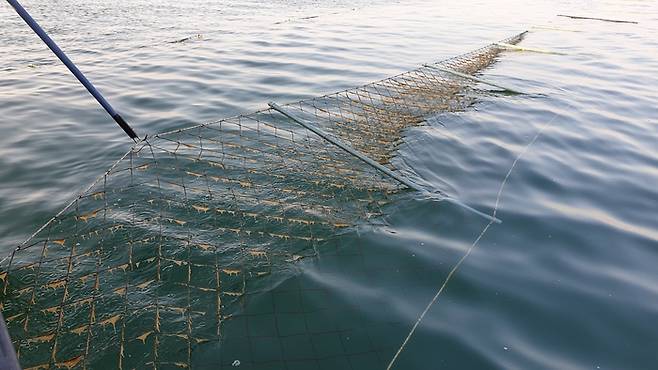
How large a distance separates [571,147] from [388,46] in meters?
9.10

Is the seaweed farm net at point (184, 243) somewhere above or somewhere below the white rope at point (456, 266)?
above

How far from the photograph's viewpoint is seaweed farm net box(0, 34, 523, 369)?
3564 millimetres

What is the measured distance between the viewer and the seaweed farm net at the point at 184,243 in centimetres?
356

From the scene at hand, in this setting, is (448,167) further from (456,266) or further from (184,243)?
(184,243)

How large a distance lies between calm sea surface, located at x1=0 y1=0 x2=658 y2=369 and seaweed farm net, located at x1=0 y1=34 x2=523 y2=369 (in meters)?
0.35

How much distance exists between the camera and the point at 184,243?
15.4 feet

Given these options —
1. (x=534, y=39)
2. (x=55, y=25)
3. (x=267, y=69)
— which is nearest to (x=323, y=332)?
(x=267, y=69)

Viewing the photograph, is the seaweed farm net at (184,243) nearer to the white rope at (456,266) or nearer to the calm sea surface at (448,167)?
the white rope at (456,266)

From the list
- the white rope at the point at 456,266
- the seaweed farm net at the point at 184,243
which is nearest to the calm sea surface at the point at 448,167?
the white rope at the point at 456,266

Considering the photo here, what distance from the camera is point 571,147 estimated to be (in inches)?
295

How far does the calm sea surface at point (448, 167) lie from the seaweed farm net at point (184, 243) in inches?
13.8

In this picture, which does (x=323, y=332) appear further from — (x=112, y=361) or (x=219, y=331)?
(x=112, y=361)

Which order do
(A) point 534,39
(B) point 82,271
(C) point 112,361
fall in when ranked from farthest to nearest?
(A) point 534,39 → (B) point 82,271 → (C) point 112,361

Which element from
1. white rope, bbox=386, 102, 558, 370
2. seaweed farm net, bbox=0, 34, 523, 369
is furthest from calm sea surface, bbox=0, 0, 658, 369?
seaweed farm net, bbox=0, 34, 523, 369
